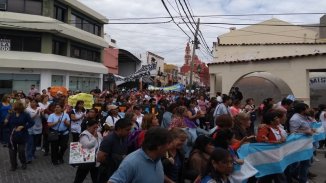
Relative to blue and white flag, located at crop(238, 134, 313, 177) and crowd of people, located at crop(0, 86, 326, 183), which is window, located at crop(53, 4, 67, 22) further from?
blue and white flag, located at crop(238, 134, 313, 177)

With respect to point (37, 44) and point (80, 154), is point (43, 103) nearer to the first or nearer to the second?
point (80, 154)

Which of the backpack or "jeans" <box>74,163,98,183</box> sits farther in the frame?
"jeans" <box>74,163,98,183</box>

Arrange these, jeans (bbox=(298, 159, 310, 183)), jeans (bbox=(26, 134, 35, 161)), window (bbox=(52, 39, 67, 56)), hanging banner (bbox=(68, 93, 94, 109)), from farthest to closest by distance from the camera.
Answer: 1. window (bbox=(52, 39, 67, 56))
2. hanging banner (bbox=(68, 93, 94, 109))
3. jeans (bbox=(26, 134, 35, 161))
4. jeans (bbox=(298, 159, 310, 183))

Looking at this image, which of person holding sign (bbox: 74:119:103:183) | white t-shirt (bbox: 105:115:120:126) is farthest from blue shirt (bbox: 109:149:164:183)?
white t-shirt (bbox: 105:115:120:126)

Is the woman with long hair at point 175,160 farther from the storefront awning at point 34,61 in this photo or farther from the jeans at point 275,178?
the storefront awning at point 34,61

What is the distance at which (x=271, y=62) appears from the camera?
55.1 feet

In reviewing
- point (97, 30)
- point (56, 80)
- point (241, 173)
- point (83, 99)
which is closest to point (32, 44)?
point (56, 80)

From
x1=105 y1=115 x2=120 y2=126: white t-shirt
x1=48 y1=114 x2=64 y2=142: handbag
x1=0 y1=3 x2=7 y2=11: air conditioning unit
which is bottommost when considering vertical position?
x1=48 y1=114 x2=64 y2=142: handbag

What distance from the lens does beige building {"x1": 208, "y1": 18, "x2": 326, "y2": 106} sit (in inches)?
613

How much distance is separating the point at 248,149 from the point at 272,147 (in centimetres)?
52

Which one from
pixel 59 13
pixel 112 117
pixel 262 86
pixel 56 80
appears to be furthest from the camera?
pixel 59 13

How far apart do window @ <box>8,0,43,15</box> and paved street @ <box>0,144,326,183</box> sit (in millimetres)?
19076

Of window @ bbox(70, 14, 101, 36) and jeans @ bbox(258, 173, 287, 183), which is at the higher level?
window @ bbox(70, 14, 101, 36)

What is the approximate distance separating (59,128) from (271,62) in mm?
10869
